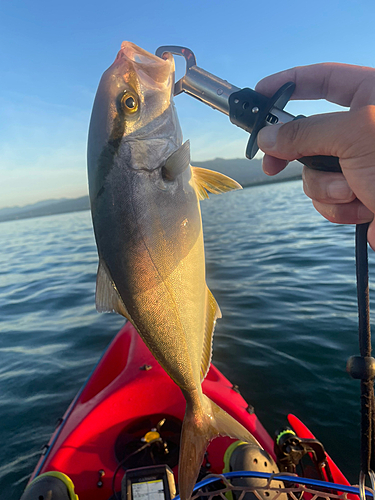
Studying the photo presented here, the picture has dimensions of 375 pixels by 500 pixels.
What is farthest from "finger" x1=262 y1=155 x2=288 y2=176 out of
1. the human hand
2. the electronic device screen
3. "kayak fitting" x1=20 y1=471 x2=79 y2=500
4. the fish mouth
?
"kayak fitting" x1=20 y1=471 x2=79 y2=500

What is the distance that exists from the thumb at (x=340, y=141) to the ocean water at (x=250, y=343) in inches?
178

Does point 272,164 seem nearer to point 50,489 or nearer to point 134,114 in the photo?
point 134,114

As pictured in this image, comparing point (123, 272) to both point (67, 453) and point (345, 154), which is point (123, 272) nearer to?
point (345, 154)

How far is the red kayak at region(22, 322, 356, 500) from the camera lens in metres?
3.27

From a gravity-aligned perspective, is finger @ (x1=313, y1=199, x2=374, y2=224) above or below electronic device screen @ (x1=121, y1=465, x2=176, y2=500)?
above

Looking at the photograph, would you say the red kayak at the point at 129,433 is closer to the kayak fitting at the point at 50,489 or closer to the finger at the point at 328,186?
the kayak fitting at the point at 50,489

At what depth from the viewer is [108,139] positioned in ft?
4.93

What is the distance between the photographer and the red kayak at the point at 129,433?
10.7ft

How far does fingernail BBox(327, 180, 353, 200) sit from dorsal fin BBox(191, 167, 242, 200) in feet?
1.98

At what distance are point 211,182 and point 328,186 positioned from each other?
29.5 inches

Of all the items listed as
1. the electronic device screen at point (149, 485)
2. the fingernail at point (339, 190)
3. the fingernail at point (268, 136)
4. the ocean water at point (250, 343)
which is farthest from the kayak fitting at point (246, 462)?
the fingernail at point (268, 136)

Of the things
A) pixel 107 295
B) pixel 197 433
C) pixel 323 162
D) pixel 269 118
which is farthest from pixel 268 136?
pixel 197 433

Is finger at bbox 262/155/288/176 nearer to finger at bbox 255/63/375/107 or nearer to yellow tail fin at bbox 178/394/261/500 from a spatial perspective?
finger at bbox 255/63/375/107

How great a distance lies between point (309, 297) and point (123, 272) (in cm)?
793
